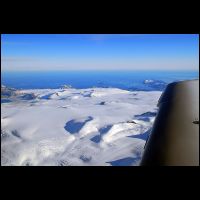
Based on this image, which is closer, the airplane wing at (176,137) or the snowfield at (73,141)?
the airplane wing at (176,137)

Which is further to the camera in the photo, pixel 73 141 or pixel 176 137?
pixel 73 141

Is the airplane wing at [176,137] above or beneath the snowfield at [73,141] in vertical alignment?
above

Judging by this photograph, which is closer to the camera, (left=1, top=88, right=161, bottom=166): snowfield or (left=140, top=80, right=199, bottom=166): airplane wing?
(left=140, top=80, right=199, bottom=166): airplane wing

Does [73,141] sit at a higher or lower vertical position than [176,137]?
lower

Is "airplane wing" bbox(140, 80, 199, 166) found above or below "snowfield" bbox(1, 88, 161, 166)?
above
